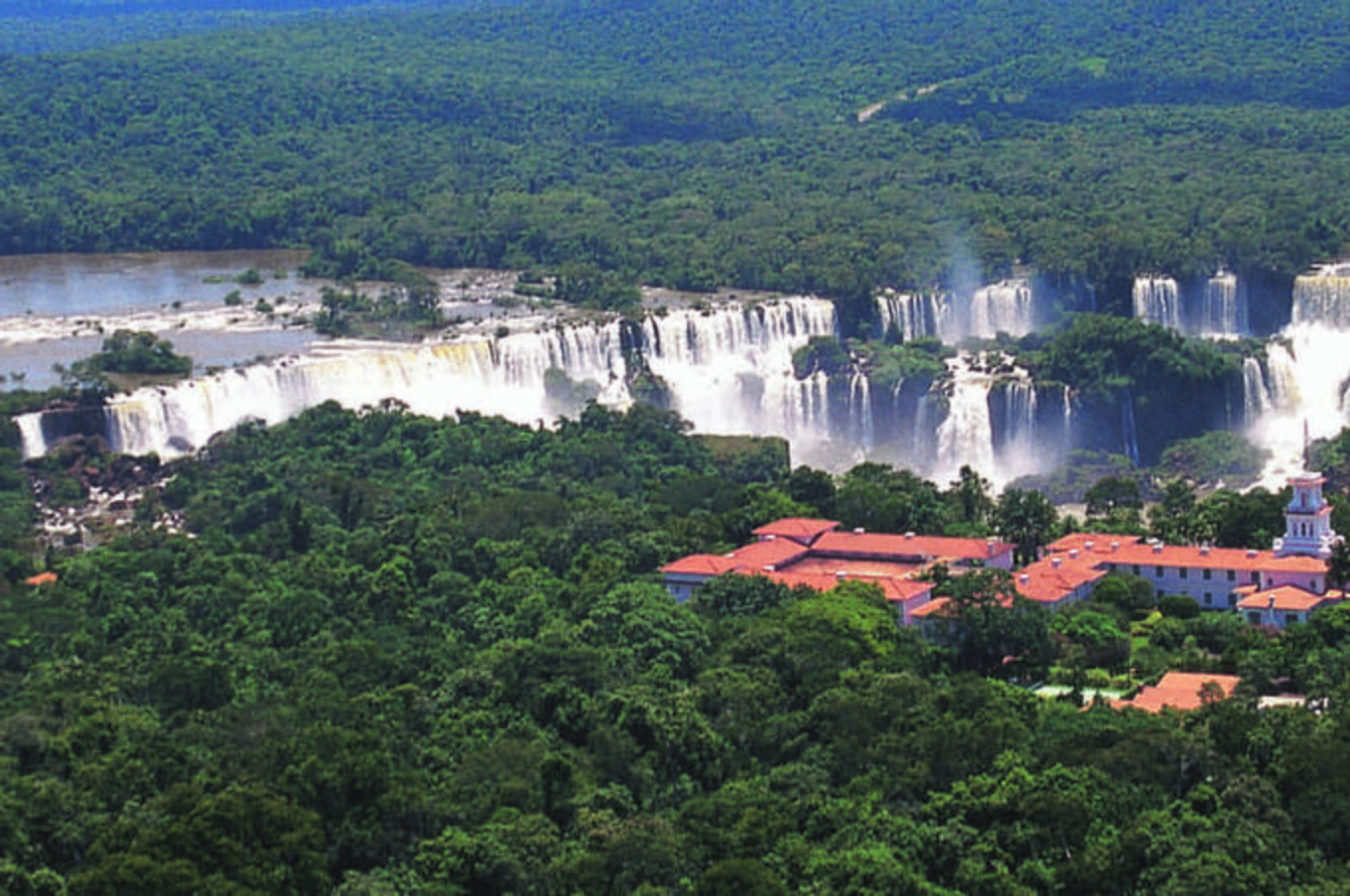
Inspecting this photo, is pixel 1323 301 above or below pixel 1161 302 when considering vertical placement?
below

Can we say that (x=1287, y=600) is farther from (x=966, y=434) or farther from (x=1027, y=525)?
(x=966, y=434)

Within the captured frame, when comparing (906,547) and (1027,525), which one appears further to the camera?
(1027,525)

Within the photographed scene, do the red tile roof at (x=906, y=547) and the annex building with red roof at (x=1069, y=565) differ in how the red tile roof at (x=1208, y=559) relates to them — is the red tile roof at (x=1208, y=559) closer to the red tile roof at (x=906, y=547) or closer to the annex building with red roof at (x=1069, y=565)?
the annex building with red roof at (x=1069, y=565)

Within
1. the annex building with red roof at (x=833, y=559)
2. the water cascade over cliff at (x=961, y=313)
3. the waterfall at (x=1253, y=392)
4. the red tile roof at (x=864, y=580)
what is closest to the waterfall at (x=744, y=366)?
the water cascade over cliff at (x=961, y=313)

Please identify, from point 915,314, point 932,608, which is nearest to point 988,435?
point 915,314

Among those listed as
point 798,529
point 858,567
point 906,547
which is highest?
point 798,529

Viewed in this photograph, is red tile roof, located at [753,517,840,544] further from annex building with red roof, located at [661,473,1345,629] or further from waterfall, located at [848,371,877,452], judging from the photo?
waterfall, located at [848,371,877,452]
